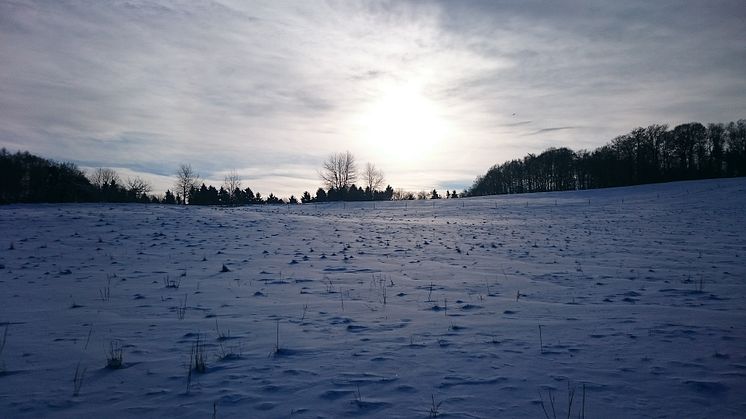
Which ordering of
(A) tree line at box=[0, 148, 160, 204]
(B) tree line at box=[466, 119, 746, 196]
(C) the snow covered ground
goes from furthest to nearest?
1. (B) tree line at box=[466, 119, 746, 196]
2. (A) tree line at box=[0, 148, 160, 204]
3. (C) the snow covered ground

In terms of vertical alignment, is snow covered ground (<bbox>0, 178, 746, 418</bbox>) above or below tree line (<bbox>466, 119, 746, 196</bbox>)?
below

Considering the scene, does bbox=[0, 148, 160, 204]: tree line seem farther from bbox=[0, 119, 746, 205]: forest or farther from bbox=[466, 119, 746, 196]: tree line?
bbox=[466, 119, 746, 196]: tree line

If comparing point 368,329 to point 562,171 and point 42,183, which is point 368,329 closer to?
point 42,183

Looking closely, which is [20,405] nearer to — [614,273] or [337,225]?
[614,273]

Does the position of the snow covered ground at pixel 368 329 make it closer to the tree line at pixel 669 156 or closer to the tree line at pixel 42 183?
the tree line at pixel 42 183

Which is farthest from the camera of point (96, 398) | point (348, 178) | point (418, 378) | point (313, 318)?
point (348, 178)

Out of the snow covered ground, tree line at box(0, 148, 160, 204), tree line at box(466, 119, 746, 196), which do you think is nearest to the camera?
the snow covered ground

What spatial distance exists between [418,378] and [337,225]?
62.3 ft

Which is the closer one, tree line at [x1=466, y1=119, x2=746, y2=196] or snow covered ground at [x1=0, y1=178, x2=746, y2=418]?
snow covered ground at [x1=0, y1=178, x2=746, y2=418]

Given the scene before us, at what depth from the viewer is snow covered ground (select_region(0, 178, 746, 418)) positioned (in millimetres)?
4254

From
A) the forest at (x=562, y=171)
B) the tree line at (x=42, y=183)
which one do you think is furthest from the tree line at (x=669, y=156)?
the tree line at (x=42, y=183)

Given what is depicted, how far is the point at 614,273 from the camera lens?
11.2 meters

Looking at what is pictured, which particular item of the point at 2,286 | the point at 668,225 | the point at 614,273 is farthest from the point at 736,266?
the point at 2,286

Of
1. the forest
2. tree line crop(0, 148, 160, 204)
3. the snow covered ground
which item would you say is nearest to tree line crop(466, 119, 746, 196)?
the forest
